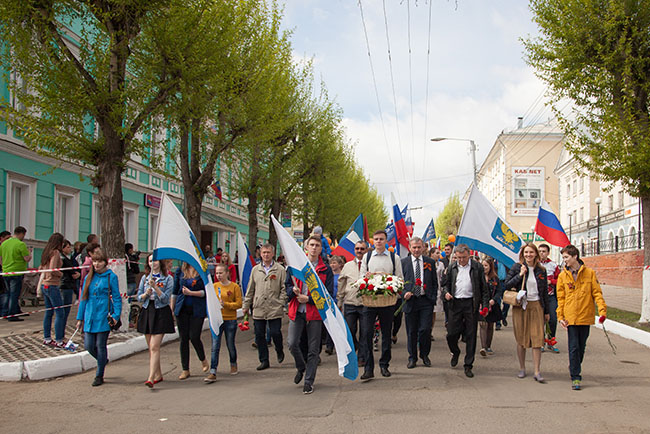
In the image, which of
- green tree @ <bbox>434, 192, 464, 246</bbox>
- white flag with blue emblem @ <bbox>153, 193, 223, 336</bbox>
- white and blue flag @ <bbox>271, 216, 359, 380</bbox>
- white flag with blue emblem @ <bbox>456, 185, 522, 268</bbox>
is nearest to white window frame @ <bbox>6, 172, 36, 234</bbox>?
white flag with blue emblem @ <bbox>153, 193, 223, 336</bbox>

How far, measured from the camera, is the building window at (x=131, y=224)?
78.7 ft

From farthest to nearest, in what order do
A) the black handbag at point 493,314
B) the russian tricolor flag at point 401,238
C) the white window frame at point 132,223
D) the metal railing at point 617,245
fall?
the metal railing at point 617,245 → the white window frame at point 132,223 → the russian tricolor flag at point 401,238 → the black handbag at point 493,314

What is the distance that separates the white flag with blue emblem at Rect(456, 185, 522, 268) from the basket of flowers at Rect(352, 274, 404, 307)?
193 cm

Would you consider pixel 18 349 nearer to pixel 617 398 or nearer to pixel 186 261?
pixel 186 261

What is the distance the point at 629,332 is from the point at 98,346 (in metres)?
10.4

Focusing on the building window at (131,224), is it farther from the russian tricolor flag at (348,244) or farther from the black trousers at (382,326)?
the black trousers at (382,326)

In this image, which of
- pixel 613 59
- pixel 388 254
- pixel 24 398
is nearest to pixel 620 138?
pixel 613 59

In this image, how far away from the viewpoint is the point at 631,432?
5.43 metres

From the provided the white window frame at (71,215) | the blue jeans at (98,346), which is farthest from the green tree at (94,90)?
the white window frame at (71,215)

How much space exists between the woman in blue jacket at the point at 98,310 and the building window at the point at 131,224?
16590 mm

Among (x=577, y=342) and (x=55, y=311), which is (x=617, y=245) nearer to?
(x=577, y=342)

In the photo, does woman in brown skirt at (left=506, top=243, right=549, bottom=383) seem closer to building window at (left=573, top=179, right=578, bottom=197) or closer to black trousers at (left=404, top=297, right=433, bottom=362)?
black trousers at (left=404, top=297, right=433, bottom=362)

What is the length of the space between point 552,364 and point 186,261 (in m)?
5.70

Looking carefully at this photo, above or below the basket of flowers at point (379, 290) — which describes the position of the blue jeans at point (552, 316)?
below
